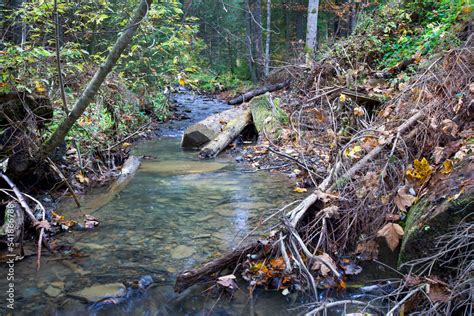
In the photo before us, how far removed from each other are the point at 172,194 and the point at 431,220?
4.00 m

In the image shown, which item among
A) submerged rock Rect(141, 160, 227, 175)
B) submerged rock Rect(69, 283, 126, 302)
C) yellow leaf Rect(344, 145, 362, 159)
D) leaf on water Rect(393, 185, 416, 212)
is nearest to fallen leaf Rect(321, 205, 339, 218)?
leaf on water Rect(393, 185, 416, 212)

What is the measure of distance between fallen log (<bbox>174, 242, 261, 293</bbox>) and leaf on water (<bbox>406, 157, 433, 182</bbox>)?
1696 millimetres

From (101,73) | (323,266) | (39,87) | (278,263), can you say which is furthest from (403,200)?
(39,87)

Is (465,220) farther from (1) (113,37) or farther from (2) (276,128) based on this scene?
(1) (113,37)

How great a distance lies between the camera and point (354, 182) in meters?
4.32

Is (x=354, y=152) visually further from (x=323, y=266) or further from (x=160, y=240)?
(x=160, y=240)

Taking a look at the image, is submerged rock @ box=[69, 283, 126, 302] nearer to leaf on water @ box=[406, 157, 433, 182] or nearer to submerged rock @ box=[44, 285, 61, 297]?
submerged rock @ box=[44, 285, 61, 297]

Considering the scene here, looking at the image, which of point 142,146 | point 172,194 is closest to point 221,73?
point 142,146

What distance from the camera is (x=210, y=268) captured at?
3.59 metres

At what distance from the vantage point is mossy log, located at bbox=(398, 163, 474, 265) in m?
2.98

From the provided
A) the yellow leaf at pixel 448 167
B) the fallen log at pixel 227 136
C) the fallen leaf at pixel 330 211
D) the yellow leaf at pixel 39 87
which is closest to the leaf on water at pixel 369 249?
the fallen leaf at pixel 330 211

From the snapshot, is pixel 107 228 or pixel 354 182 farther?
pixel 107 228

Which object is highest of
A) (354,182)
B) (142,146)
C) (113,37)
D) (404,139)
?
(113,37)

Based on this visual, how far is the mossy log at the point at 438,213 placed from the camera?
298cm
